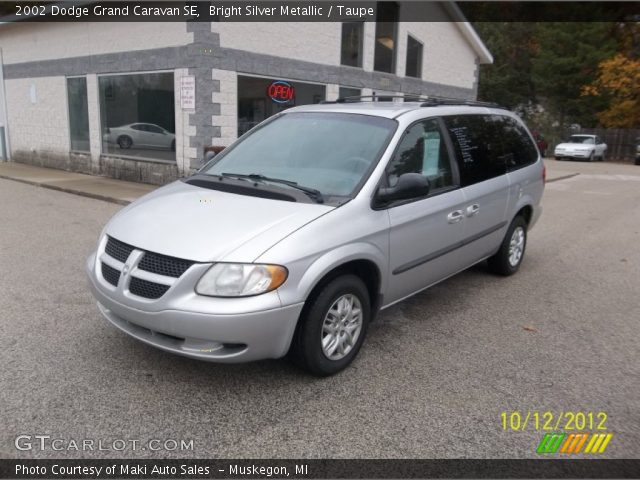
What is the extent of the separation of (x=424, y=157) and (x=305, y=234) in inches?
61.2

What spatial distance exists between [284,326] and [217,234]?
68cm

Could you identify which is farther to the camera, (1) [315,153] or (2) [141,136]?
(2) [141,136]

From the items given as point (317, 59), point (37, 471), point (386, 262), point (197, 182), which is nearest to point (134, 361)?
point (37, 471)

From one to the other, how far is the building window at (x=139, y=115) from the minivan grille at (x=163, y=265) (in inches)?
356

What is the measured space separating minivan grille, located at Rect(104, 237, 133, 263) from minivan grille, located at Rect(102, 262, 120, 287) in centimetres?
8

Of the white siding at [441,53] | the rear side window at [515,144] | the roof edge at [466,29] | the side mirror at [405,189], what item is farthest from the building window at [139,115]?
the roof edge at [466,29]

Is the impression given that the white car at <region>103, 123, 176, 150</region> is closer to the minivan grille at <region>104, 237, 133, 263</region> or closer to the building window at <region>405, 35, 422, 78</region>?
the minivan grille at <region>104, 237, 133, 263</region>

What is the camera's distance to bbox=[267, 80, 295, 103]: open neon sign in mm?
12430

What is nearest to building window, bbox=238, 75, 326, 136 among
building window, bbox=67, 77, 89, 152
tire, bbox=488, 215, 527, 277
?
building window, bbox=67, 77, 89, 152

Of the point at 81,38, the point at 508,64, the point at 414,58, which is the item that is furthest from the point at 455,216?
the point at 508,64

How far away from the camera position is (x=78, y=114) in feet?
47.2

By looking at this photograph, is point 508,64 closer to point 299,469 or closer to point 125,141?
point 125,141

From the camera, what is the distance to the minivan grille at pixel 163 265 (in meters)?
3.08

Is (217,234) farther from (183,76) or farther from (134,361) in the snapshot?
(183,76)
